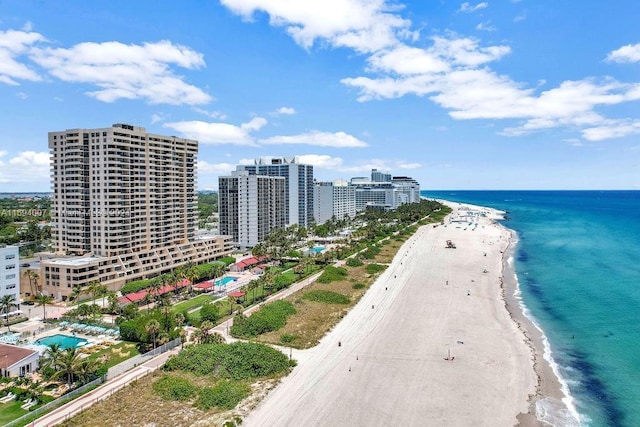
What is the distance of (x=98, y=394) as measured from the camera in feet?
125

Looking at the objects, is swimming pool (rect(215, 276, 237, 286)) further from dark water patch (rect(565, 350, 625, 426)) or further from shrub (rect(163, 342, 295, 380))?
dark water patch (rect(565, 350, 625, 426))

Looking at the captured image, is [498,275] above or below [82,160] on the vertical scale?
below

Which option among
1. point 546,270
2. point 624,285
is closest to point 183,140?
point 546,270

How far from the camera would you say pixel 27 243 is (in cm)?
12331

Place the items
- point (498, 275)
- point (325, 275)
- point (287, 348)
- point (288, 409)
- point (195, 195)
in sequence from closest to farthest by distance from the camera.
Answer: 1. point (288, 409)
2. point (287, 348)
3. point (325, 275)
4. point (498, 275)
5. point (195, 195)

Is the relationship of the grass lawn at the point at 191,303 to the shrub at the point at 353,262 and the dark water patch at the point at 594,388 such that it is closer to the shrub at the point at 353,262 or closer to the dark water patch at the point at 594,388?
the shrub at the point at 353,262

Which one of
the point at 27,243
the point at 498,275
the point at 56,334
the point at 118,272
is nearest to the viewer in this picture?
the point at 56,334

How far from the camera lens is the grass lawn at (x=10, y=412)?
34.1 m

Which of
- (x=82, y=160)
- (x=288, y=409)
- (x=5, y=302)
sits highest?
(x=82, y=160)

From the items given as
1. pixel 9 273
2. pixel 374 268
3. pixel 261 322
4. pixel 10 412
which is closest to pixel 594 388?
pixel 261 322

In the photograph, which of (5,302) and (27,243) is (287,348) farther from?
(27,243)

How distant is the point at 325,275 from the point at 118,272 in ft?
130

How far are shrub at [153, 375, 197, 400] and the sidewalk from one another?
12.0 ft

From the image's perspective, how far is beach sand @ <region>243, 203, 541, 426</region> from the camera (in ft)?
119
